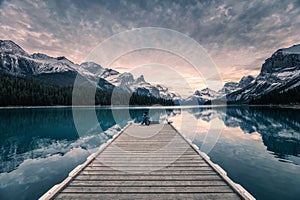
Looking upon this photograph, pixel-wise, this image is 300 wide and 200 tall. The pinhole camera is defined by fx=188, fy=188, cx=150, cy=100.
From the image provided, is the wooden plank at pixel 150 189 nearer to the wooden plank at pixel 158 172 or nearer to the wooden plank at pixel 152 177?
the wooden plank at pixel 152 177

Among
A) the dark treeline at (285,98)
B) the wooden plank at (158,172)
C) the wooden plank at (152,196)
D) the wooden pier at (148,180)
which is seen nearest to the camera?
the wooden plank at (152,196)

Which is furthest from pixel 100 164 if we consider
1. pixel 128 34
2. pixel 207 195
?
pixel 128 34

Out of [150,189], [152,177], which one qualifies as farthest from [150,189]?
[152,177]

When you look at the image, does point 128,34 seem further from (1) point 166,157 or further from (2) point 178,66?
(1) point 166,157

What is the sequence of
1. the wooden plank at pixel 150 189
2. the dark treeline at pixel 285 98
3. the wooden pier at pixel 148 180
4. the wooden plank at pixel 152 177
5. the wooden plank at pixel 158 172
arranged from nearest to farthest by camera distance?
the wooden pier at pixel 148 180 < the wooden plank at pixel 150 189 < the wooden plank at pixel 152 177 < the wooden plank at pixel 158 172 < the dark treeline at pixel 285 98

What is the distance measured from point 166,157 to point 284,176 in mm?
8532

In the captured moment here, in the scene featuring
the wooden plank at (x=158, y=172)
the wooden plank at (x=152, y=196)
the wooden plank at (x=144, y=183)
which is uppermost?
the wooden plank at (x=158, y=172)

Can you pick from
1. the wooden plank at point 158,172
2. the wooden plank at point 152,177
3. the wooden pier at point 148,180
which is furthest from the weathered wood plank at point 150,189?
the wooden plank at point 158,172

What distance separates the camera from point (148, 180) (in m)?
7.89

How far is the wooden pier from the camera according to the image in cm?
661

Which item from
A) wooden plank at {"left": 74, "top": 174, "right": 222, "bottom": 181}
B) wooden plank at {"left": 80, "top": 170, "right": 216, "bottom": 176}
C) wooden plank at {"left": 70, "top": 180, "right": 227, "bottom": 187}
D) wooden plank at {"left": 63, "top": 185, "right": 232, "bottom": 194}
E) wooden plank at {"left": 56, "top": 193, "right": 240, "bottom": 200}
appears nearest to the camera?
wooden plank at {"left": 56, "top": 193, "right": 240, "bottom": 200}

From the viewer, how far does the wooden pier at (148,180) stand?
6605mm

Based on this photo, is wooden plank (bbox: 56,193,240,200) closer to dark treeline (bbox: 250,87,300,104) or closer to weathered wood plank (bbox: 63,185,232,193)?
weathered wood plank (bbox: 63,185,232,193)

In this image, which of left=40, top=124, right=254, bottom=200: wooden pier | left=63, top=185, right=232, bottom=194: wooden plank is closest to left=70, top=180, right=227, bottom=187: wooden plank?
left=40, top=124, right=254, bottom=200: wooden pier
